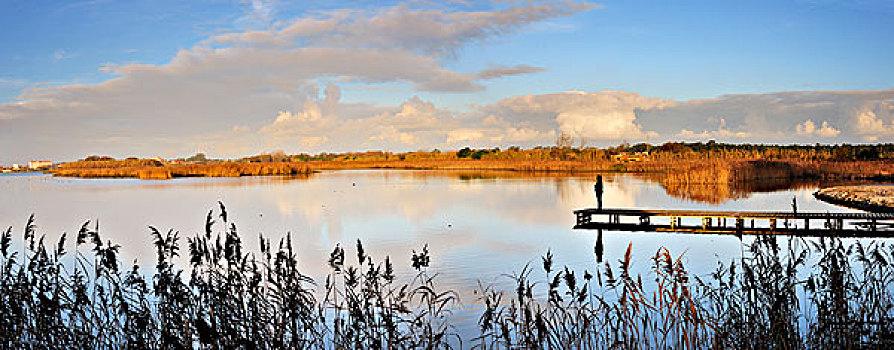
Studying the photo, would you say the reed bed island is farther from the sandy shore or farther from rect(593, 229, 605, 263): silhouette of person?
rect(593, 229, 605, 263): silhouette of person

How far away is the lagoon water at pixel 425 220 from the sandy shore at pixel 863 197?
62 cm

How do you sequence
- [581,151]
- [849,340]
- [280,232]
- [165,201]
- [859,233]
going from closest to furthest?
1. [849,340]
2. [859,233]
3. [280,232]
4. [165,201]
5. [581,151]

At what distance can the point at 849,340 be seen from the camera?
4000mm

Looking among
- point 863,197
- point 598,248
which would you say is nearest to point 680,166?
point 863,197

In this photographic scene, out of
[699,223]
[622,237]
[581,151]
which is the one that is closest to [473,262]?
[622,237]

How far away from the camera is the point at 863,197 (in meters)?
21.6

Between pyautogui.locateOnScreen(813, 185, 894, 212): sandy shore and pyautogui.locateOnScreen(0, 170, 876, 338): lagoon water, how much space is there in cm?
62

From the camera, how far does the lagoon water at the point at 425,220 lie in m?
12.4

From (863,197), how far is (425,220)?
14.3 metres

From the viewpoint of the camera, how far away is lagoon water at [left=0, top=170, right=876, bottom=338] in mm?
12414

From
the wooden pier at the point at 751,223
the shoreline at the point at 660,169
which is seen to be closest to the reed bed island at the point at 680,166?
the shoreline at the point at 660,169

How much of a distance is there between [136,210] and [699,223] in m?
17.9

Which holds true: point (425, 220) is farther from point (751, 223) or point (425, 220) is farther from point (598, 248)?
point (751, 223)

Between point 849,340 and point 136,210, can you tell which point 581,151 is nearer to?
point 136,210
